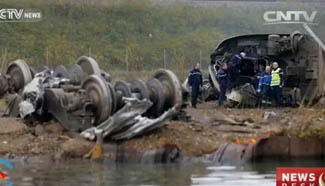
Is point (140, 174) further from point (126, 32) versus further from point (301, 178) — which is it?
point (126, 32)

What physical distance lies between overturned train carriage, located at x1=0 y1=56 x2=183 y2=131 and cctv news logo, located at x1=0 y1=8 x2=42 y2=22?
21.3 m

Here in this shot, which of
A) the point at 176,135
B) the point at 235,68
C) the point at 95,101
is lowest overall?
the point at 176,135

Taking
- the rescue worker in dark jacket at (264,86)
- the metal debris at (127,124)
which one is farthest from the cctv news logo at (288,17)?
the metal debris at (127,124)

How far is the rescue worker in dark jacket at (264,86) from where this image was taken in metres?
23.9

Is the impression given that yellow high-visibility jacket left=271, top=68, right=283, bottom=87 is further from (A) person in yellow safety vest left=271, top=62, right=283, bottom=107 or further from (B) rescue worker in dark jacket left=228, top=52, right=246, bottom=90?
(B) rescue worker in dark jacket left=228, top=52, right=246, bottom=90

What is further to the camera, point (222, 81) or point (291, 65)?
point (291, 65)

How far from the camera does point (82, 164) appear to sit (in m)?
16.6

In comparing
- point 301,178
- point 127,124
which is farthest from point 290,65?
point 301,178

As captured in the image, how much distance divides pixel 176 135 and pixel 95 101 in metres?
1.61

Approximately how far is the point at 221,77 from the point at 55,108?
6.99 m

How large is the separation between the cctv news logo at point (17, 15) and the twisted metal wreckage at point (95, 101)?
2174 centimetres

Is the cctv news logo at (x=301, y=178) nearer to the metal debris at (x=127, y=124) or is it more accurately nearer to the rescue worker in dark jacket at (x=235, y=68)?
the metal debris at (x=127, y=124)

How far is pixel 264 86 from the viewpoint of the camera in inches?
946

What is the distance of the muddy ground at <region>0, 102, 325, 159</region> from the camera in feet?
56.3
